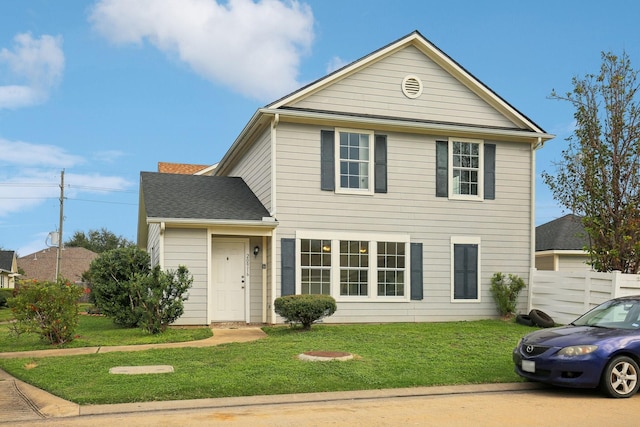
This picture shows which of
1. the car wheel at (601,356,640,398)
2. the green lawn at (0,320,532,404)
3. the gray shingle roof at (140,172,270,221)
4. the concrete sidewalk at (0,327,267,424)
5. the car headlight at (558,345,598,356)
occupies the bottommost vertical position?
the concrete sidewalk at (0,327,267,424)

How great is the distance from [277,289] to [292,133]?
158 inches

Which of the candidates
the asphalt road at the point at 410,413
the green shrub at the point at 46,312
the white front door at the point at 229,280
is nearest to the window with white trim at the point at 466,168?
the white front door at the point at 229,280

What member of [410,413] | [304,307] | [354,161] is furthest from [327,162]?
[410,413]

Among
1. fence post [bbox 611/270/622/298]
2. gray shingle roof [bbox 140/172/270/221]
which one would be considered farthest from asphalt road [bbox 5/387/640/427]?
gray shingle roof [bbox 140/172/270/221]

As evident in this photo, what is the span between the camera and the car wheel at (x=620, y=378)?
325 inches

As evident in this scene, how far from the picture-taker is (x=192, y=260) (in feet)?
50.2

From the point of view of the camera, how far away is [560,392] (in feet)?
28.8

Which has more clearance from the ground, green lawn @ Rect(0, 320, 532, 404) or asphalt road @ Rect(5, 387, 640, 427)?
green lawn @ Rect(0, 320, 532, 404)

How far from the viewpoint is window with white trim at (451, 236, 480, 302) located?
1748 centimetres

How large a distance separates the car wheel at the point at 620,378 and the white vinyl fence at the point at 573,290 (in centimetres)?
709

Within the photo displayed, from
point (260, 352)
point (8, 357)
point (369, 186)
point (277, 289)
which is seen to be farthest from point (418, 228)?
point (8, 357)

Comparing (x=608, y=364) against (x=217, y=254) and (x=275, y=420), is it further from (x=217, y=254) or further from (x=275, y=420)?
(x=217, y=254)

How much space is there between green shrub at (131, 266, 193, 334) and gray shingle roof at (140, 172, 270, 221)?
1895 mm

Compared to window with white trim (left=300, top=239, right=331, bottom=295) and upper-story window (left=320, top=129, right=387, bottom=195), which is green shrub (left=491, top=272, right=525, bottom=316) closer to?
upper-story window (left=320, top=129, right=387, bottom=195)
